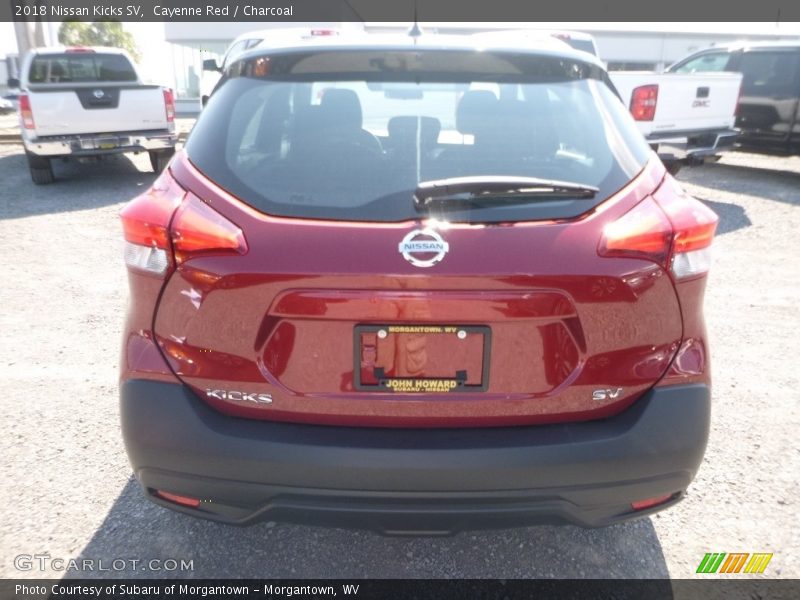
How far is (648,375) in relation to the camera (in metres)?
1.91

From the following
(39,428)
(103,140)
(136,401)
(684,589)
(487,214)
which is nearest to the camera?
(487,214)

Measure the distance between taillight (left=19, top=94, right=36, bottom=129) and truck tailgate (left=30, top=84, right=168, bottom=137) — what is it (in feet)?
0.20

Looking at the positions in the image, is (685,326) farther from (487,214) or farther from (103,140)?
(103,140)

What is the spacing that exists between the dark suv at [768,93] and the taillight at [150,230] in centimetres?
1171

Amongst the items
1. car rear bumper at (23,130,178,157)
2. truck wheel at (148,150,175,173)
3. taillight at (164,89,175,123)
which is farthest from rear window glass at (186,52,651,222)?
truck wheel at (148,150,175,173)

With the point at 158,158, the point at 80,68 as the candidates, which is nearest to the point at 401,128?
the point at 158,158

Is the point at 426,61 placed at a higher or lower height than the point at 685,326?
higher

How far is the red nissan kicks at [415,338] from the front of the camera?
178cm

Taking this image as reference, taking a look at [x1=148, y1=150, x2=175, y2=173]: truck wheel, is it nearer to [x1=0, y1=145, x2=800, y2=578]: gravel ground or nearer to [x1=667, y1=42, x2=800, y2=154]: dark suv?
[x1=0, y1=145, x2=800, y2=578]: gravel ground

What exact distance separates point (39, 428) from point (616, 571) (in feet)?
9.22

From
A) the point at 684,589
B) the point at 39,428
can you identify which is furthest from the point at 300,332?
the point at 39,428

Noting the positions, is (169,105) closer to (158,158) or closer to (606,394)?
(158,158)

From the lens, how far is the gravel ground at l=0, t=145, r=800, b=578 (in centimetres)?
242

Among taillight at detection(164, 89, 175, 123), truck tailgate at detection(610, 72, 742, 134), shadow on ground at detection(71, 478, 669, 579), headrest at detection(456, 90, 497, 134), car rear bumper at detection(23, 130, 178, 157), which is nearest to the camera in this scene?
headrest at detection(456, 90, 497, 134)
